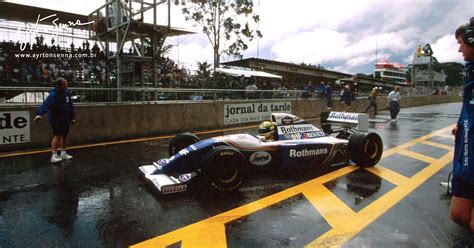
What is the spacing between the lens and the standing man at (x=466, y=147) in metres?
2.38

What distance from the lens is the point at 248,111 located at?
14.8 m

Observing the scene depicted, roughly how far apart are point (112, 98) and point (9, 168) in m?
4.17

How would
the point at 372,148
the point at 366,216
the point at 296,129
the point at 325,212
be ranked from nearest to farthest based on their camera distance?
the point at 366,216
the point at 325,212
the point at 296,129
the point at 372,148

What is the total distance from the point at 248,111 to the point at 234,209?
10.2 meters

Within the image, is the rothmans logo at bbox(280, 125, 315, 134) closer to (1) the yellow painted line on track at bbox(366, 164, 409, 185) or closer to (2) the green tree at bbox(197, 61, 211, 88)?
(1) the yellow painted line on track at bbox(366, 164, 409, 185)

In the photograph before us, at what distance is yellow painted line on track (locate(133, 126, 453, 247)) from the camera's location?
3725mm

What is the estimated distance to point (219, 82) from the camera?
18.4 m

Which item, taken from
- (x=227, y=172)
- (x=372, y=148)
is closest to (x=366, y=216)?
(x=227, y=172)

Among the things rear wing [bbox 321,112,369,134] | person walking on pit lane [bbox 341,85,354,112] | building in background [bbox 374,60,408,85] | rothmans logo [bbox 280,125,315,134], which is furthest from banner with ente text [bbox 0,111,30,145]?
building in background [bbox 374,60,408,85]

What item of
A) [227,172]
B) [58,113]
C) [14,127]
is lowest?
[227,172]

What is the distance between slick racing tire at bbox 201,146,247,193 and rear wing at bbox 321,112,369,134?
3514mm

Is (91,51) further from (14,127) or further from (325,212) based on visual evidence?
(325,212)

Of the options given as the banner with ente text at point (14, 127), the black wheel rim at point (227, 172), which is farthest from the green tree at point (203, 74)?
the black wheel rim at point (227, 172)

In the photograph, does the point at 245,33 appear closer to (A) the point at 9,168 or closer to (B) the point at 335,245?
(A) the point at 9,168
